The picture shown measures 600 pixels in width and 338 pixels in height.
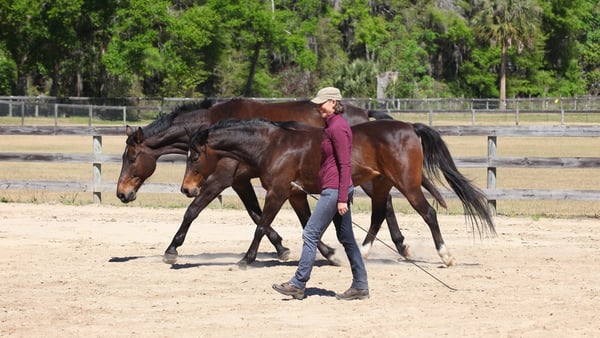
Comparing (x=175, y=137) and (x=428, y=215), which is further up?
(x=175, y=137)

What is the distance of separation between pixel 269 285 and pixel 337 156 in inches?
70.6

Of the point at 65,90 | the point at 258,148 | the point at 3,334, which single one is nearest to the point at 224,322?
the point at 3,334

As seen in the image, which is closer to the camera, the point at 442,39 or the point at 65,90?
the point at 65,90

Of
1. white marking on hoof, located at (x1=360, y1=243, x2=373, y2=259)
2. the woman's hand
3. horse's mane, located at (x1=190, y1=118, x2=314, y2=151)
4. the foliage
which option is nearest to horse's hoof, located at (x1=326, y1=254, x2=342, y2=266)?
→ white marking on hoof, located at (x1=360, y1=243, x2=373, y2=259)

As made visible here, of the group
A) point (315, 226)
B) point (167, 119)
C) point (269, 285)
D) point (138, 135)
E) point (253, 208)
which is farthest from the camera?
point (167, 119)

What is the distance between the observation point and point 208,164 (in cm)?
998

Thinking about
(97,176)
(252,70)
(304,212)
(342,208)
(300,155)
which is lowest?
(97,176)

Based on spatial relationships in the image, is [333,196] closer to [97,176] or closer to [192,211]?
[192,211]

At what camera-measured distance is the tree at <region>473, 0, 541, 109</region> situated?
7712cm

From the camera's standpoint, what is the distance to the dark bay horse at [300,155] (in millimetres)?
9477

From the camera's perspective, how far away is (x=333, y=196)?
798 cm

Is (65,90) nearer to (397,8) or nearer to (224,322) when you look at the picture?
(397,8)

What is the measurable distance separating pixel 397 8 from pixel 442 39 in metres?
5.41

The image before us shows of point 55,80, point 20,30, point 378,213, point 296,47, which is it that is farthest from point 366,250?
point 296,47
